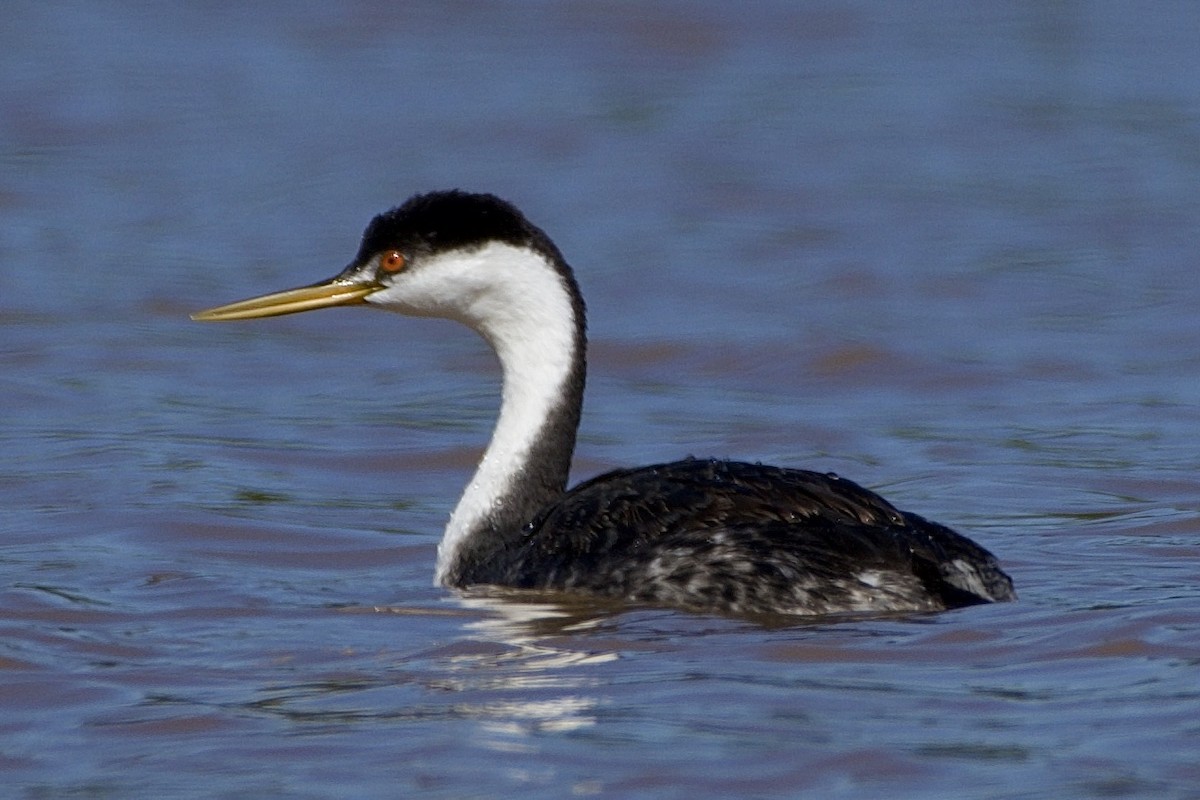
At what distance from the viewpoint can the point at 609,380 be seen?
1234 centimetres

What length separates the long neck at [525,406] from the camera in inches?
327

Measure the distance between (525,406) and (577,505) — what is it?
0.61 metres

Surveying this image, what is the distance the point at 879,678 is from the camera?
267 inches

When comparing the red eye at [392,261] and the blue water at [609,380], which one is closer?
the blue water at [609,380]

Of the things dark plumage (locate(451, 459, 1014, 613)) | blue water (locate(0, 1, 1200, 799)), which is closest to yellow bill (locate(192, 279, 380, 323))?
blue water (locate(0, 1, 1200, 799))

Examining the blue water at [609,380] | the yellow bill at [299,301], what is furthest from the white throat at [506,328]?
the blue water at [609,380]

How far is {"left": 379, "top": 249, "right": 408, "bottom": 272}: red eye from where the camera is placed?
27.7 ft

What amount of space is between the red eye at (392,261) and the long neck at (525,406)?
28 cm

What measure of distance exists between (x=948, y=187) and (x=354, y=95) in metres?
4.82

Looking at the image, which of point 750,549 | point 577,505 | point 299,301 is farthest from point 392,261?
point 750,549

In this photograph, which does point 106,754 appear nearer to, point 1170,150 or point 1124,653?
point 1124,653

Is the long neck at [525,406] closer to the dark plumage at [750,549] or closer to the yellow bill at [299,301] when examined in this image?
the dark plumage at [750,549]

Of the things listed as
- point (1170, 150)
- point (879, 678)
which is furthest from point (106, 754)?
point (1170, 150)

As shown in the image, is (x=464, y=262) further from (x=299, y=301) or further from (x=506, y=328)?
(x=299, y=301)
